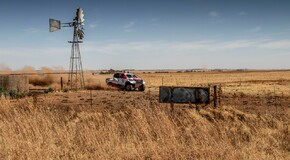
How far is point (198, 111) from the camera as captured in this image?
15.1m

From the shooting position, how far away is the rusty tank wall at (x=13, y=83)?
29.8 m

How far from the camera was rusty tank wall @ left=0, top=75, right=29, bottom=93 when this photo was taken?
2975cm

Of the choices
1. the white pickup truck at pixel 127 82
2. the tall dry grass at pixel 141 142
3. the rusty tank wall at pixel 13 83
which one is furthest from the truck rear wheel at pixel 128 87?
the tall dry grass at pixel 141 142

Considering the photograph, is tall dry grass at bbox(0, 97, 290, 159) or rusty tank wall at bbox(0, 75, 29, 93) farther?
rusty tank wall at bbox(0, 75, 29, 93)

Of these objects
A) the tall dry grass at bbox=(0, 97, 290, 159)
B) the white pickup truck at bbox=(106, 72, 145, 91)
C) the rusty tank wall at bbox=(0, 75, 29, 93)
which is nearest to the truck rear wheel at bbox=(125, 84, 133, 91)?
the white pickup truck at bbox=(106, 72, 145, 91)

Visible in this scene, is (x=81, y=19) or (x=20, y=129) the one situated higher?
(x=81, y=19)

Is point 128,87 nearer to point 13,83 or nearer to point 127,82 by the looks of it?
point 127,82

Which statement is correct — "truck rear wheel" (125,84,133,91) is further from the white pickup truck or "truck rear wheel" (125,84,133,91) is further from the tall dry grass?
the tall dry grass

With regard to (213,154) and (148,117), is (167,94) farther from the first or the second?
(213,154)

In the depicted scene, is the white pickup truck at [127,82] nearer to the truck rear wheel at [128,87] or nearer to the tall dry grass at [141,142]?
the truck rear wheel at [128,87]

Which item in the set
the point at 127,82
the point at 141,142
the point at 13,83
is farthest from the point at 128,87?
the point at 141,142

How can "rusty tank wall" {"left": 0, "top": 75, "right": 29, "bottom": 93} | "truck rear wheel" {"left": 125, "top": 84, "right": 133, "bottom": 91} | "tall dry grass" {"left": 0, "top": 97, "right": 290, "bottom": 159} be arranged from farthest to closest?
"truck rear wheel" {"left": 125, "top": 84, "right": 133, "bottom": 91}, "rusty tank wall" {"left": 0, "top": 75, "right": 29, "bottom": 93}, "tall dry grass" {"left": 0, "top": 97, "right": 290, "bottom": 159}

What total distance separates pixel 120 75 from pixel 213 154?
27.9 m

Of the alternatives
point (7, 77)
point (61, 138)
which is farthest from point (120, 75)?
point (61, 138)
